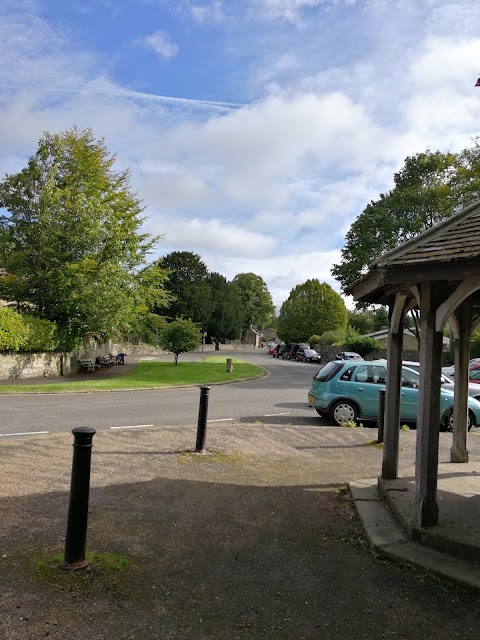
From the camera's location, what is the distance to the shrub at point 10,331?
2177 centimetres

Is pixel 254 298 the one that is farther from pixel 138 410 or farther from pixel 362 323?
pixel 138 410

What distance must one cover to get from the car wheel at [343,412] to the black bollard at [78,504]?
8822mm

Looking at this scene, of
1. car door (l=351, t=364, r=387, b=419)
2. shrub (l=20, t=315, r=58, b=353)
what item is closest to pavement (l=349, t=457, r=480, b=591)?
car door (l=351, t=364, r=387, b=419)

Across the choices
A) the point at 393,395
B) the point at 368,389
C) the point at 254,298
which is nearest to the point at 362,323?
the point at 254,298

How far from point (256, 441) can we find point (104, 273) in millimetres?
18344

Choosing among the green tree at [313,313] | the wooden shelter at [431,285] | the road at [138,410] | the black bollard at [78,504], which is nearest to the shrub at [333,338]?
the green tree at [313,313]

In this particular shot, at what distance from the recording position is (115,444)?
8461 mm

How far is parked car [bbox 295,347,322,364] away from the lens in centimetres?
5053

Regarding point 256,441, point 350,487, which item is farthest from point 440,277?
point 256,441

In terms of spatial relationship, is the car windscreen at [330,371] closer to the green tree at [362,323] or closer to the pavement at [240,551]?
the pavement at [240,551]

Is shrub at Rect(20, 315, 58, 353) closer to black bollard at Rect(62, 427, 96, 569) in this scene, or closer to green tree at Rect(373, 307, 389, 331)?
black bollard at Rect(62, 427, 96, 569)

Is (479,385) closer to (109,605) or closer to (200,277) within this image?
(109,605)

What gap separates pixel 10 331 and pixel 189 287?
44583 millimetres

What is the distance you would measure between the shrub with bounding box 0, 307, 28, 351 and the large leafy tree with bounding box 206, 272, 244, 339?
165 feet
